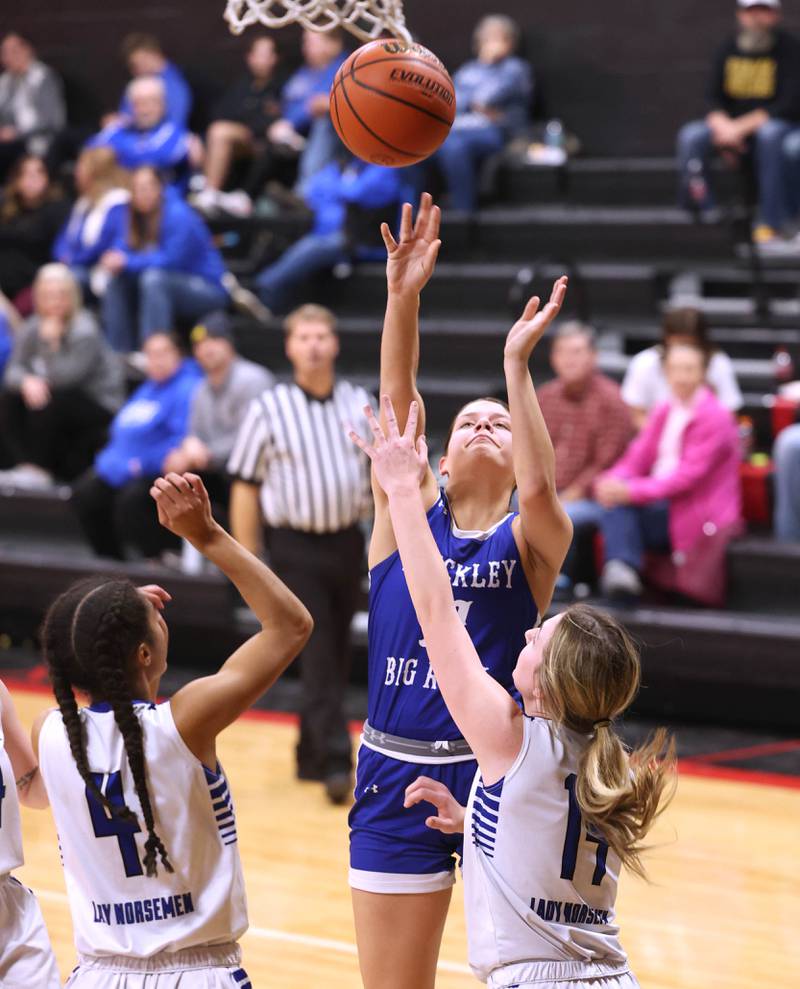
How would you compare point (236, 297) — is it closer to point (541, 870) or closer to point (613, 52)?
point (613, 52)

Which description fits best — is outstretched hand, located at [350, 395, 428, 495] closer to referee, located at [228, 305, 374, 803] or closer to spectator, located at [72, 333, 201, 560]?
referee, located at [228, 305, 374, 803]

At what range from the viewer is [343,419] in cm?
645

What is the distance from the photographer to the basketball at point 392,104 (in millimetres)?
3781

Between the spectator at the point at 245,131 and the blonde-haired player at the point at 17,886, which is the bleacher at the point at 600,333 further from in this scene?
the blonde-haired player at the point at 17,886

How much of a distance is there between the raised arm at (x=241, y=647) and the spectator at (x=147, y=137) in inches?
338

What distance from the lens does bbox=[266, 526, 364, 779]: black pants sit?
6.36 meters

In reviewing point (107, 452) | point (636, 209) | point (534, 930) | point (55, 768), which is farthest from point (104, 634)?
point (636, 209)

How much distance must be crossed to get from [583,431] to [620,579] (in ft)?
2.53

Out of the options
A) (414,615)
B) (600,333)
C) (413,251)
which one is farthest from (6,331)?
(414,615)

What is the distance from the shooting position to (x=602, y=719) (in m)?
2.71

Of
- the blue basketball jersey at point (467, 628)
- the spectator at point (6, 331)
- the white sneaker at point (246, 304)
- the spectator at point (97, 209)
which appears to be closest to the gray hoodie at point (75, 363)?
the spectator at point (6, 331)

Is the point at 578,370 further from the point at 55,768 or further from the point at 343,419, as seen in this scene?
the point at 55,768

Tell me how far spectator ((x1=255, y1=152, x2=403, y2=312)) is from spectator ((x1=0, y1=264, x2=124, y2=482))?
4.60 feet

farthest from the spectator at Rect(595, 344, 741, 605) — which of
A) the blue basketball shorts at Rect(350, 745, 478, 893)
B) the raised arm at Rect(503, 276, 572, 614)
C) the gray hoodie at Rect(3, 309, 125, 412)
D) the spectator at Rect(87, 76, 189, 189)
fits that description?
the spectator at Rect(87, 76, 189, 189)
